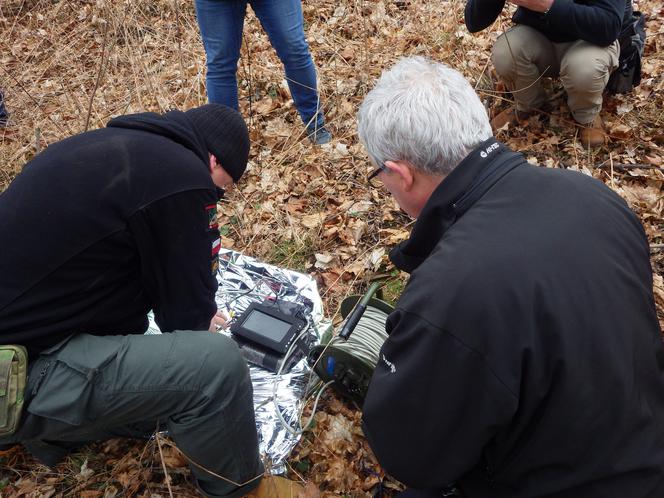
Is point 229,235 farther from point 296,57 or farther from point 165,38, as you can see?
point 165,38

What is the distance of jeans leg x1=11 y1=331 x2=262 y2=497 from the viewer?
6.63ft

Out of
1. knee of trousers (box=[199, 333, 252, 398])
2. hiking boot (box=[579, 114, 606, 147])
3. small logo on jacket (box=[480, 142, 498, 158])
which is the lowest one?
knee of trousers (box=[199, 333, 252, 398])

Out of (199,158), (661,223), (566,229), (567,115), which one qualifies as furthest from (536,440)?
(567,115)

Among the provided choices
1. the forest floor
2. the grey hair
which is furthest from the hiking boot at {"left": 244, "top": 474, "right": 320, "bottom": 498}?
the grey hair

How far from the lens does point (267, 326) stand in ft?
10.0

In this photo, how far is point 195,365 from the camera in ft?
6.96

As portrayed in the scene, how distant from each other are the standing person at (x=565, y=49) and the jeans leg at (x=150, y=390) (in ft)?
11.1

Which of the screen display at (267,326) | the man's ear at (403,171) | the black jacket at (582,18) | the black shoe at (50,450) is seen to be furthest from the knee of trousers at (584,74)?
the black shoe at (50,450)

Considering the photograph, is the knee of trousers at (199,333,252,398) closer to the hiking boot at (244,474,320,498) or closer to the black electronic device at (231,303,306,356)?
the hiking boot at (244,474,320,498)

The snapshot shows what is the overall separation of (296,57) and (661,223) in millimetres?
3077

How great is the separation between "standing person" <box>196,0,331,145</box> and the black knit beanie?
1848 mm

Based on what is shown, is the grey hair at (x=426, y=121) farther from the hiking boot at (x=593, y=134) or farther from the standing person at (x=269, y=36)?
the hiking boot at (x=593, y=134)

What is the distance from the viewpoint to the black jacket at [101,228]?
1934 mm

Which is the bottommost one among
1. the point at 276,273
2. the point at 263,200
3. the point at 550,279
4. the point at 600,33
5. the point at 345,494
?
the point at 345,494
